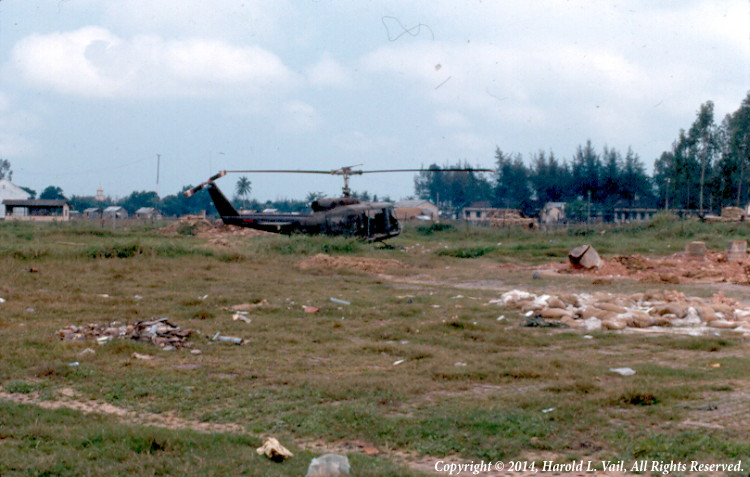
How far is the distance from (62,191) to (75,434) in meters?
94.6

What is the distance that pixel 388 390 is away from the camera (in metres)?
6.50

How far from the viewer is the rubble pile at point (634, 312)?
10398 mm

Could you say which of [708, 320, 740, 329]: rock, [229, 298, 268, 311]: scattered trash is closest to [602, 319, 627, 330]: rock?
[708, 320, 740, 329]: rock

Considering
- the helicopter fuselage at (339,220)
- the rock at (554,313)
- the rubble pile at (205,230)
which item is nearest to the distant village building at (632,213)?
the rubble pile at (205,230)

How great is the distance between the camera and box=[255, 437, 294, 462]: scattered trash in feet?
15.1

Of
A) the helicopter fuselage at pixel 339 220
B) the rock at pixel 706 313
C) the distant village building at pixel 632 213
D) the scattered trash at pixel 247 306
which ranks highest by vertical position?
the distant village building at pixel 632 213

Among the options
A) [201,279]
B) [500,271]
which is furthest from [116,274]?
[500,271]

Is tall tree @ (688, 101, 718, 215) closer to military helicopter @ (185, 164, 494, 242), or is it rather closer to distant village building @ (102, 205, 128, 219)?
military helicopter @ (185, 164, 494, 242)

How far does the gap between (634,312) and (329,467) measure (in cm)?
805

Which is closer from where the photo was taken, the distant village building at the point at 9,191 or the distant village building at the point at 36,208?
the distant village building at the point at 36,208

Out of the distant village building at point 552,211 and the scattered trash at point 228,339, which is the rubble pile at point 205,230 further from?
the distant village building at point 552,211

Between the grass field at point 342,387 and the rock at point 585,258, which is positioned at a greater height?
the rock at point 585,258

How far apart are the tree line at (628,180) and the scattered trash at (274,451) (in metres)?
40.5

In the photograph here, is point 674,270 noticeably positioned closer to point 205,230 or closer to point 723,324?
point 723,324
